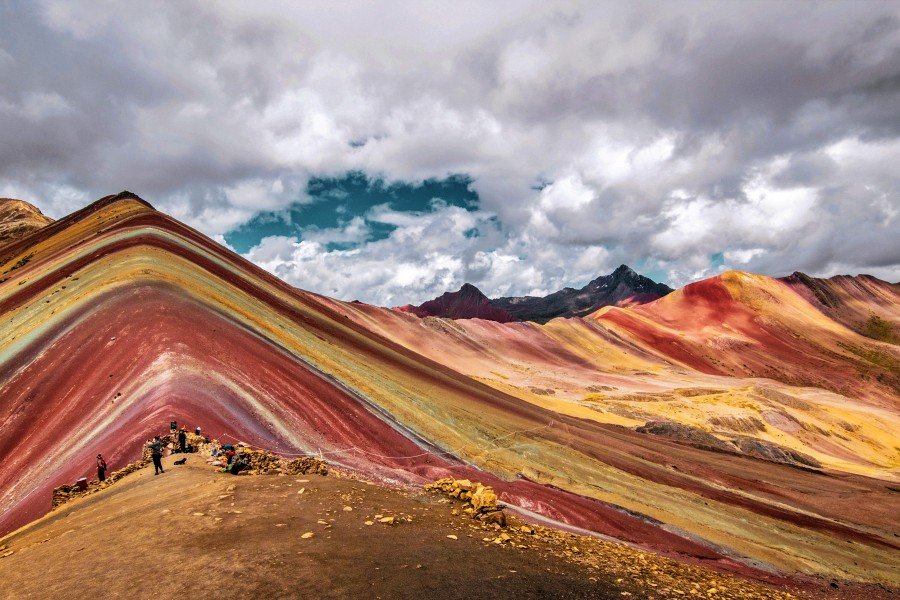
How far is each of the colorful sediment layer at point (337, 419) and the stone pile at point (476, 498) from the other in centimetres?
642

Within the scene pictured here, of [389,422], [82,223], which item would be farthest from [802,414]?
[82,223]

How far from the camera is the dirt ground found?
331 inches

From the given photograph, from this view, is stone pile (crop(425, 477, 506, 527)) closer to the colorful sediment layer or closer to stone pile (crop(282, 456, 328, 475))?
stone pile (crop(282, 456, 328, 475))

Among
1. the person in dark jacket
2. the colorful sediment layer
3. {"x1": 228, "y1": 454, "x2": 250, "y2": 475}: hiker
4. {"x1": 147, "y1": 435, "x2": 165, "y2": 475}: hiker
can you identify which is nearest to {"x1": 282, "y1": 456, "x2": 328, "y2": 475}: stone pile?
{"x1": 228, "y1": 454, "x2": 250, "y2": 475}: hiker

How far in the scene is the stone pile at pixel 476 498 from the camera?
43.3 ft

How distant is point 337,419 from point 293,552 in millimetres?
17050

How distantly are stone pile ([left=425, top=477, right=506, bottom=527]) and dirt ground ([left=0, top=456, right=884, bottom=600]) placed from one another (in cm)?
42

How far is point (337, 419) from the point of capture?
1024 inches

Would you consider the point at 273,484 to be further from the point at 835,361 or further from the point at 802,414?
the point at 835,361

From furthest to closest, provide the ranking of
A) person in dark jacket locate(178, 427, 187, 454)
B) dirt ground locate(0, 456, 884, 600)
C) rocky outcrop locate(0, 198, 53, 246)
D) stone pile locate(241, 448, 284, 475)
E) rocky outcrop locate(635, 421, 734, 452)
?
rocky outcrop locate(0, 198, 53, 246)
rocky outcrop locate(635, 421, 734, 452)
person in dark jacket locate(178, 427, 187, 454)
stone pile locate(241, 448, 284, 475)
dirt ground locate(0, 456, 884, 600)

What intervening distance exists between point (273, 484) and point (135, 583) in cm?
525

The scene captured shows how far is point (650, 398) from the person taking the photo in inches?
3386

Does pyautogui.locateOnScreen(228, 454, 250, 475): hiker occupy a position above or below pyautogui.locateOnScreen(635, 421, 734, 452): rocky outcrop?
above

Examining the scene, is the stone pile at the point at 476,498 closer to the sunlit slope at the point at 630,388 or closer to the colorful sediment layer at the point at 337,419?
the colorful sediment layer at the point at 337,419
